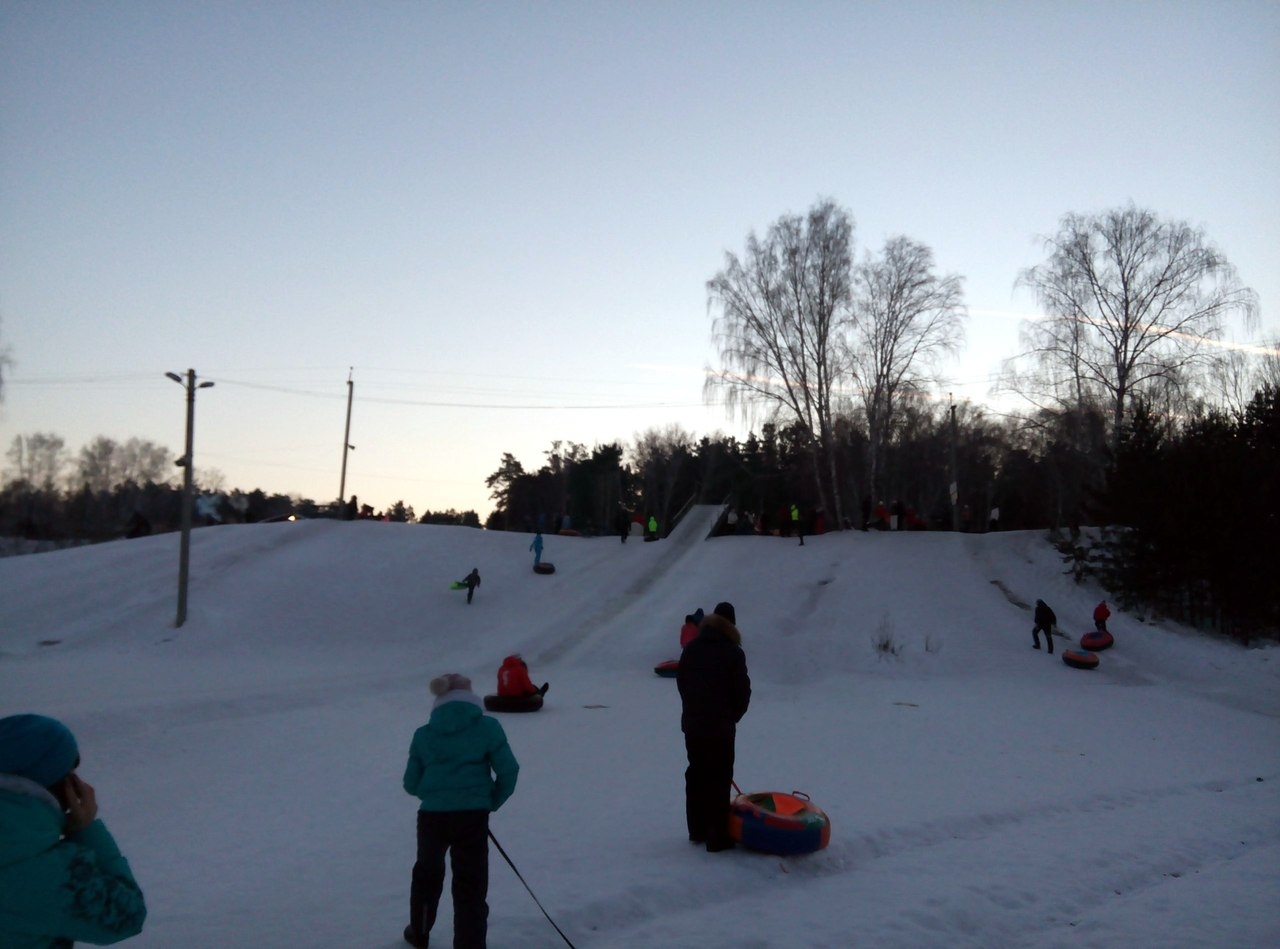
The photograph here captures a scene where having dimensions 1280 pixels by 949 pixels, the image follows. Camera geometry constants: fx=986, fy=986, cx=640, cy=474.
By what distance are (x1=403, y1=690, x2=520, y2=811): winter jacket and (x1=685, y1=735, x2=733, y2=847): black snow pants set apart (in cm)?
258

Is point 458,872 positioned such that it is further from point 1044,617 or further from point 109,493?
point 109,493

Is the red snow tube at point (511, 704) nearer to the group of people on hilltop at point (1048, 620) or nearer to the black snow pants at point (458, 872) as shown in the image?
the black snow pants at point (458, 872)

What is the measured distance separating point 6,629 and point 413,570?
37.5 ft

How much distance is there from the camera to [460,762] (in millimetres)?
5410

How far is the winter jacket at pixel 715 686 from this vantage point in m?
7.80

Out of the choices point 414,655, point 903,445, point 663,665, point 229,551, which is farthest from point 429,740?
point 903,445

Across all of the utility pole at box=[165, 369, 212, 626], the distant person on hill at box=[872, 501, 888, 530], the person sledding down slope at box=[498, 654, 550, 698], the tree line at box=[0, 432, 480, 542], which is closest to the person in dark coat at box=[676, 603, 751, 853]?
the person sledding down slope at box=[498, 654, 550, 698]

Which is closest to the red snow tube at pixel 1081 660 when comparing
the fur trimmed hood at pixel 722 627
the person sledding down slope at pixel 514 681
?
the person sledding down slope at pixel 514 681

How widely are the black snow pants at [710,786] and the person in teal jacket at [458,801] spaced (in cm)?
262

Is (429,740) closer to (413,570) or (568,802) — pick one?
(568,802)

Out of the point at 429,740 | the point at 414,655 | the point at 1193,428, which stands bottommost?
the point at 414,655

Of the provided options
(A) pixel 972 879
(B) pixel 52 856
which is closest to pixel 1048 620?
(A) pixel 972 879

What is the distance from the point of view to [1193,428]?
85.7 feet

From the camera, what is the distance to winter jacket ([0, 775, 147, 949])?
8.89ft
